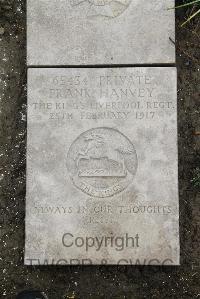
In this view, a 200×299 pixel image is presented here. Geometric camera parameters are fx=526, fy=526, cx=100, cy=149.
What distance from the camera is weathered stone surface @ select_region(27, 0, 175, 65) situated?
4.47 m

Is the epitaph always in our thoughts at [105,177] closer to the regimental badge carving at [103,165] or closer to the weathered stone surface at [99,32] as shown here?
the regimental badge carving at [103,165]

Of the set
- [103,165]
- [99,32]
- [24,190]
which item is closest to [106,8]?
[99,32]

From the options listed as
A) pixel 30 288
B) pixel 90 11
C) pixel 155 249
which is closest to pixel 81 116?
pixel 90 11

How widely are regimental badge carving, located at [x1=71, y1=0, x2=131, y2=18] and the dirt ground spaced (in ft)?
1.91

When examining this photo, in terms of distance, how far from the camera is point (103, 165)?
4383 mm

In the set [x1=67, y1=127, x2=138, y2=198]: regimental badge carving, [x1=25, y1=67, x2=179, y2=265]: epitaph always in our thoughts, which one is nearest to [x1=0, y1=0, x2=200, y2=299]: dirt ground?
[x1=25, y1=67, x2=179, y2=265]: epitaph always in our thoughts

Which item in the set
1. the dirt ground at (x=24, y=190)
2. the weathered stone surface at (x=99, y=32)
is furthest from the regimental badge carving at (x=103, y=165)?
the weathered stone surface at (x=99, y=32)

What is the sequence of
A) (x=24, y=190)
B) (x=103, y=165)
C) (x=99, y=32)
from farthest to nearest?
(x=24, y=190) → (x=99, y=32) → (x=103, y=165)

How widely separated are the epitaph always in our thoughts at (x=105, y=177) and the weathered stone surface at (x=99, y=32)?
25 centimetres

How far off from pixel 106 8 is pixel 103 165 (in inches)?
53.1

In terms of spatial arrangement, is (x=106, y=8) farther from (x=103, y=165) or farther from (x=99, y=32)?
(x=103, y=165)

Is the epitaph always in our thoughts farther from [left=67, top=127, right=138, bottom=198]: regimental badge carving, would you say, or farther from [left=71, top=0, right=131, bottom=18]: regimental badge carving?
[left=71, top=0, right=131, bottom=18]: regimental badge carving

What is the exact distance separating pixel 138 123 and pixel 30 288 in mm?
1730

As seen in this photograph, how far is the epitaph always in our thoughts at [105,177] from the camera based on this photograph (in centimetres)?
438
